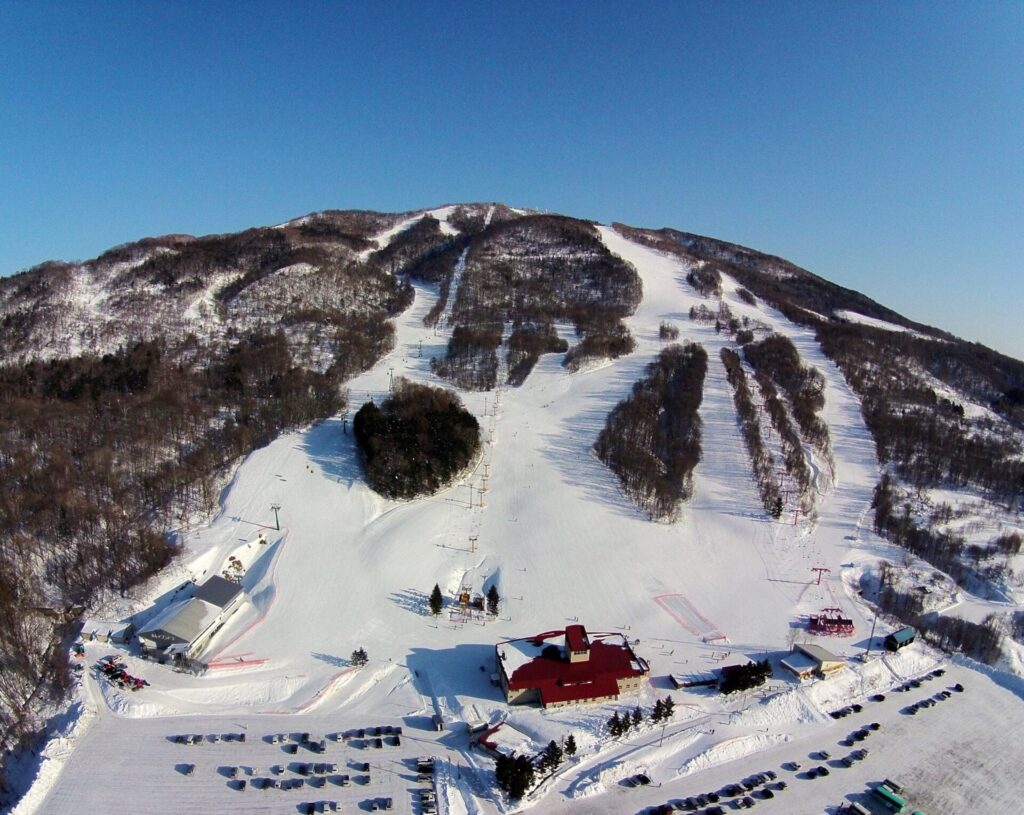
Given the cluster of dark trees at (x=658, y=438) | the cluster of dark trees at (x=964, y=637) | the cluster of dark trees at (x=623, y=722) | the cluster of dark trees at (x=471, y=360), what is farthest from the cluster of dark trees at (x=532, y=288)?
the cluster of dark trees at (x=623, y=722)

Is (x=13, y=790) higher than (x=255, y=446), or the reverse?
(x=255, y=446)

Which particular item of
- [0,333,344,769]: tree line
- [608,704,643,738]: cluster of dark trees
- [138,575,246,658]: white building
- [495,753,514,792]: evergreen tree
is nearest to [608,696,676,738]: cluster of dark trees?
[608,704,643,738]: cluster of dark trees

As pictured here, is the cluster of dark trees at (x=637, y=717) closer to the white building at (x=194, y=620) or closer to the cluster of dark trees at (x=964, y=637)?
the cluster of dark trees at (x=964, y=637)

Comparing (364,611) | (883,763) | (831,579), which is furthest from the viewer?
(831,579)

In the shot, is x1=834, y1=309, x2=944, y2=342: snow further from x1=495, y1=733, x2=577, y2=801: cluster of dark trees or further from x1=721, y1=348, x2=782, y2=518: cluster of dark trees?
x1=495, y1=733, x2=577, y2=801: cluster of dark trees

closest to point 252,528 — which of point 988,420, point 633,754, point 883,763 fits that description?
point 633,754

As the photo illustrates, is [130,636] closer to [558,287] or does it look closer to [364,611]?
[364,611]

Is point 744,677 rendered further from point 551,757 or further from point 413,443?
point 413,443
